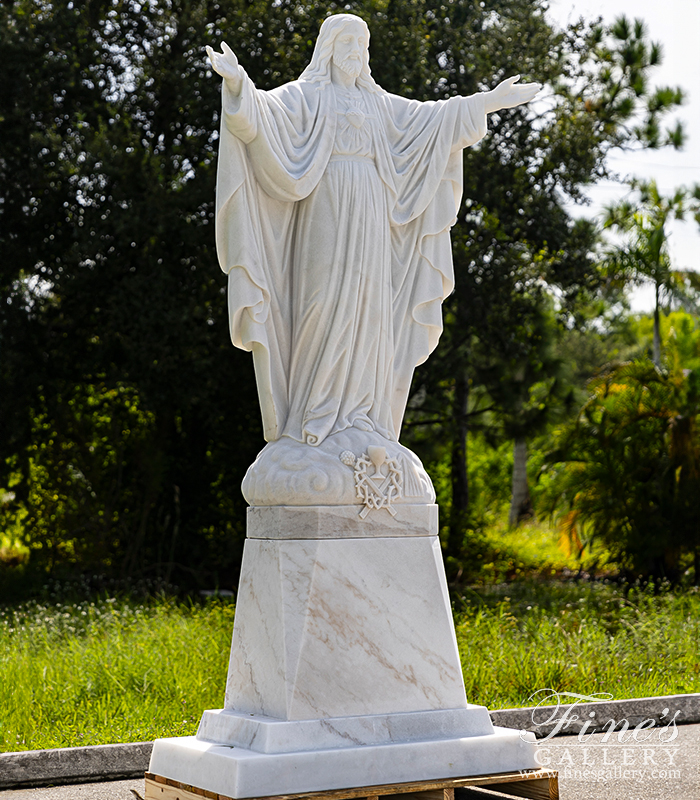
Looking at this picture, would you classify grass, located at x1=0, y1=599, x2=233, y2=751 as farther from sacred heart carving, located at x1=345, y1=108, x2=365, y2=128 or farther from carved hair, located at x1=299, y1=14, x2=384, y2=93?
carved hair, located at x1=299, y1=14, x2=384, y2=93

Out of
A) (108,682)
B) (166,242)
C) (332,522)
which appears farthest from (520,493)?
(332,522)

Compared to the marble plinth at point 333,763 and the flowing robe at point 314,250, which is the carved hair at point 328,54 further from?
the marble plinth at point 333,763

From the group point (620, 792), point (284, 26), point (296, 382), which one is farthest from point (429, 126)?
point (284, 26)

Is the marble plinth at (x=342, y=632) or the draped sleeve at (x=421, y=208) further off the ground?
the draped sleeve at (x=421, y=208)

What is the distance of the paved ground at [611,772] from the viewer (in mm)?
4891

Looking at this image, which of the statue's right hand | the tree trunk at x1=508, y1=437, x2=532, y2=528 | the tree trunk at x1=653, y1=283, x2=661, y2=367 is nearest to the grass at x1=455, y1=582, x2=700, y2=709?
the statue's right hand

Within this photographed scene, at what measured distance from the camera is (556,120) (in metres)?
13.6

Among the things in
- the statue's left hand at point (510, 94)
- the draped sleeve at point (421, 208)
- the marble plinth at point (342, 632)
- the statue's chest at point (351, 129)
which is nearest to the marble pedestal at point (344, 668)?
the marble plinth at point (342, 632)

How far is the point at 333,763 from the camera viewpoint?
381 cm

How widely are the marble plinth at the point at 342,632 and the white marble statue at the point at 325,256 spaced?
26 cm

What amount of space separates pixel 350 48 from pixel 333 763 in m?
3.13

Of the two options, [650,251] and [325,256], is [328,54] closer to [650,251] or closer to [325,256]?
[325,256]

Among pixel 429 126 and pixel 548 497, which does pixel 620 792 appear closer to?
pixel 429 126

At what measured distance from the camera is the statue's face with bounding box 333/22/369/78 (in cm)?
468
